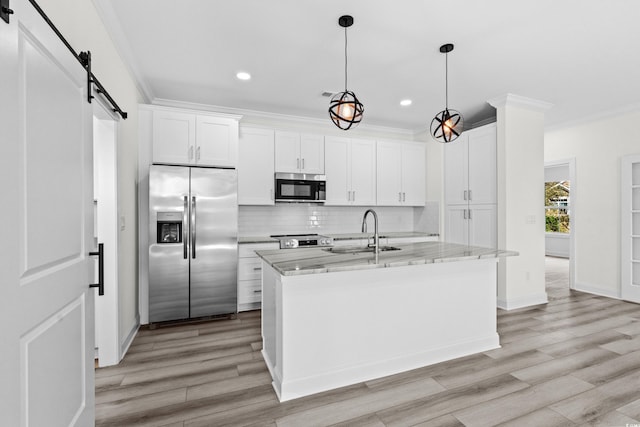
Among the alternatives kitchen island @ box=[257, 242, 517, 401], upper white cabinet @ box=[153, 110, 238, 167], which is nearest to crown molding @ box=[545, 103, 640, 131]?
kitchen island @ box=[257, 242, 517, 401]

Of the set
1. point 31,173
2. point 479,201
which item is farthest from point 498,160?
point 31,173

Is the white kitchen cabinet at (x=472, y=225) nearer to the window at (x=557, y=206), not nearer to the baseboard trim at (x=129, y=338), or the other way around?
the baseboard trim at (x=129, y=338)

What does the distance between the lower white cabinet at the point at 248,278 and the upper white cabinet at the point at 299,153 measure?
1.23 metres

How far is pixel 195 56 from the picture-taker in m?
3.00

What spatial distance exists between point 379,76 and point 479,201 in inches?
92.0

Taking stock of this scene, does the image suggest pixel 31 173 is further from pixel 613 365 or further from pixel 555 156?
pixel 555 156

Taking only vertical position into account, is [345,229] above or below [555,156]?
below

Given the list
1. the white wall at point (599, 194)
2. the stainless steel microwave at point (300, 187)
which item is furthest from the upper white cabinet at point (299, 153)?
the white wall at point (599, 194)

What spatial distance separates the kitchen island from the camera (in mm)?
2158

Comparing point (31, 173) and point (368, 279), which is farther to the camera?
point (368, 279)

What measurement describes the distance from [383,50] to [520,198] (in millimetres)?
2733

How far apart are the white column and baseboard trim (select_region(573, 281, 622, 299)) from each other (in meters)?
1.22

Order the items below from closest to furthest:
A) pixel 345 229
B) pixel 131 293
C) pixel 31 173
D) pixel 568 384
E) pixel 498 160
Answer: pixel 31 173, pixel 568 384, pixel 131 293, pixel 498 160, pixel 345 229

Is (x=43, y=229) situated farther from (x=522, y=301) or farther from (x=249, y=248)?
(x=522, y=301)
